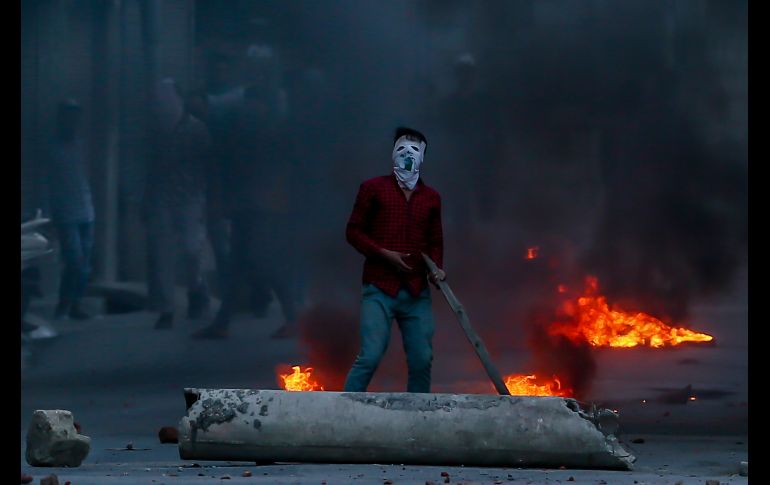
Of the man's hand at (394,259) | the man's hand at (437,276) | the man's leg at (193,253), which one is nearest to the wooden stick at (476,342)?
the man's hand at (437,276)

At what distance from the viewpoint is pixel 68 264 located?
8102mm

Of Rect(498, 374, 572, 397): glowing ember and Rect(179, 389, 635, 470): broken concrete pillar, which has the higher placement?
Rect(498, 374, 572, 397): glowing ember

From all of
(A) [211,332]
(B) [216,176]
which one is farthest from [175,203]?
(A) [211,332]

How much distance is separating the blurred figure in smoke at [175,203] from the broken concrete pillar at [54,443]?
171 centimetres

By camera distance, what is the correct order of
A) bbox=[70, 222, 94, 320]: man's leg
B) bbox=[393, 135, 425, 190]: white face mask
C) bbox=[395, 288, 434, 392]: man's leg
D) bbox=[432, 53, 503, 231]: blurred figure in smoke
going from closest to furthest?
bbox=[395, 288, 434, 392]: man's leg → bbox=[393, 135, 425, 190]: white face mask → bbox=[432, 53, 503, 231]: blurred figure in smoke → bbox=[70, 222, 94, 320]: man's leg

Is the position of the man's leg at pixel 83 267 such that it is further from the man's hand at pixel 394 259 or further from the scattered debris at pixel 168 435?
the man's hand at pixel 394 259

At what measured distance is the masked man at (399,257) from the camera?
6.72 meters

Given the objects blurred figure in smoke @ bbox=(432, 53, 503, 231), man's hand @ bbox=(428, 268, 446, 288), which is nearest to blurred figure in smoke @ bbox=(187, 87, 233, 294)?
blurred figure in smoke @ bbox=(432, 53, 503, 231)

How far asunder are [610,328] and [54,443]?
2.87m

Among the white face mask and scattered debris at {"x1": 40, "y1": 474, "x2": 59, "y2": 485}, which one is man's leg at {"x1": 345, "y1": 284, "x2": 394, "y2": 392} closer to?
the white face mask

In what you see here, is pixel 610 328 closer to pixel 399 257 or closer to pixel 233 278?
pixel 399 257

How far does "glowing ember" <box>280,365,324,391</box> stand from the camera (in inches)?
309

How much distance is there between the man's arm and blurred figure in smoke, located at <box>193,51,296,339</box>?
1.18 meters

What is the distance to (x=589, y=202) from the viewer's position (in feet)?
26.0
